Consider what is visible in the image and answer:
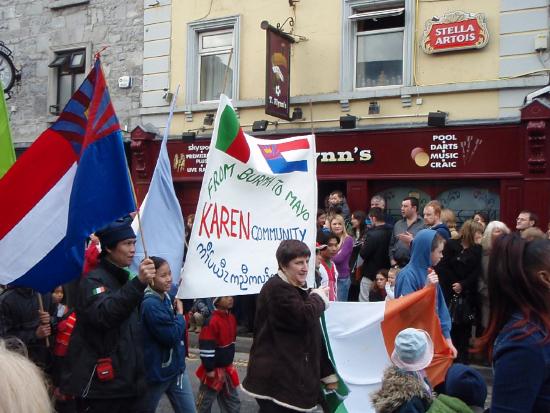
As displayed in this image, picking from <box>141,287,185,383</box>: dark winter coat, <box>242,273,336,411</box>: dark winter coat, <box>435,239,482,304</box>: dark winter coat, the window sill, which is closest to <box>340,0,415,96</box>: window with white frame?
<box>435,239,482,304</box>: dark winter coat

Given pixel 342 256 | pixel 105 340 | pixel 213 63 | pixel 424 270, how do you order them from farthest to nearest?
1. pixel 213 63
2. pixel 342 256
3. pixel 424 270
4. pixel 105 340

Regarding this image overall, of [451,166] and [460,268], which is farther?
[451,166]

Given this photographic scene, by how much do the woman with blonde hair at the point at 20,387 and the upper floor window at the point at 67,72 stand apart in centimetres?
1553

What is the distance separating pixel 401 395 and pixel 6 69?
51.3ft

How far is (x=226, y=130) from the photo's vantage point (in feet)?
18.1

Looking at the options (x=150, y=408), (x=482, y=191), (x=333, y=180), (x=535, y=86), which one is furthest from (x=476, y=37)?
(x=150, y=408)

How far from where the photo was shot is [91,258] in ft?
20.4

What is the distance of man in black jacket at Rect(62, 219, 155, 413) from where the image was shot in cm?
420

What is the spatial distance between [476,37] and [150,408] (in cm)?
893

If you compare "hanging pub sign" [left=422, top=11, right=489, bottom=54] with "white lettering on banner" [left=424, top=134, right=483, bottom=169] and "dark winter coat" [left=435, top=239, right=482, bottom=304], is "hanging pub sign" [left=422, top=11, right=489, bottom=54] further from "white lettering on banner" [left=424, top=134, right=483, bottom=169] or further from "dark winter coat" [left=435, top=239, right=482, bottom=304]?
"dark winter coat" [left=435, top=239, right=482, bottom=304]

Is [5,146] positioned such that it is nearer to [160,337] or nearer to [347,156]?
[160,337]

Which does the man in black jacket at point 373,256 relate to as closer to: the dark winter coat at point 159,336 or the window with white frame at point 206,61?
the dark winter coat at point 159,336

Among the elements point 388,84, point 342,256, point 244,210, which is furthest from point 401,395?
point 388,84

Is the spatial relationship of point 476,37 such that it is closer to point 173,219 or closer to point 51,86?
point 173,219
